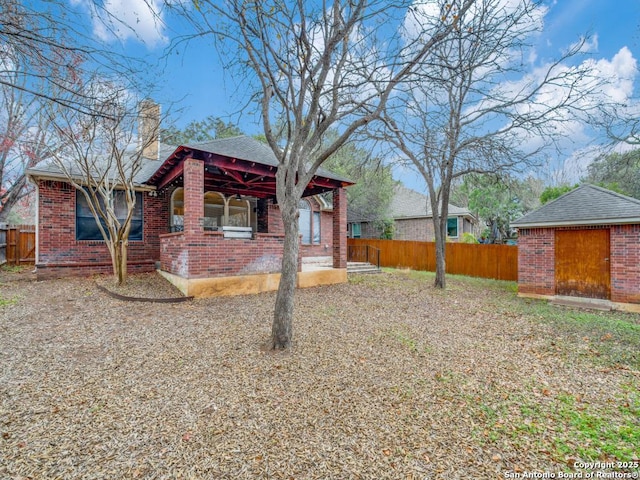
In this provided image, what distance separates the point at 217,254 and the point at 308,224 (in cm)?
774

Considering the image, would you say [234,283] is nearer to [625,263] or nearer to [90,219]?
[90,219]

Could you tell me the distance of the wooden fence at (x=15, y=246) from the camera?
12.9 meters

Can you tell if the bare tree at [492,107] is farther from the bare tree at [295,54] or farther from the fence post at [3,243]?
the fence post at [3,243]

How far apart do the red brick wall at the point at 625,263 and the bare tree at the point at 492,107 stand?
2.69 meters

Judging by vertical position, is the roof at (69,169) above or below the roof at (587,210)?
above

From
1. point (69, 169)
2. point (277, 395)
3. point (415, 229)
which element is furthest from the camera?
point (415, 229)

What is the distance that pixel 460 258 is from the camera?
45.2 ft

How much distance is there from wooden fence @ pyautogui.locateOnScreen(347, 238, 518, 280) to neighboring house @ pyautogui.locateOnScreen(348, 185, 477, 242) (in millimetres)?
3181

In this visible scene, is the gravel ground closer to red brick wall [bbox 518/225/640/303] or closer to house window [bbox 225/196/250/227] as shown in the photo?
red brick wall [bbox 518/225/640/303]

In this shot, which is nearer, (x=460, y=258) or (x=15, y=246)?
(x=15, y=246)

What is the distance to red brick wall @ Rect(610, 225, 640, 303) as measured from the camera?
709cm

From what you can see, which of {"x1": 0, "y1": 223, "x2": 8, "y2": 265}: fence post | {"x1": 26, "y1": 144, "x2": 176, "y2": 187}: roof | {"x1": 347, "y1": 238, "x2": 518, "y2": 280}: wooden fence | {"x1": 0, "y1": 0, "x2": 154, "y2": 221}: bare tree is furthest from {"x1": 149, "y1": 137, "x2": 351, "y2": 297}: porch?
{"x1": 0, "y1": 223, "x2": 8, "y2": 265}: fence post

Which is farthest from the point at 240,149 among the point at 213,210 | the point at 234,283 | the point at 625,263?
the point at 625,263

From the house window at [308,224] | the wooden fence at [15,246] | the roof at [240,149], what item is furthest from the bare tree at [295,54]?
the wooden fence at [15,246]
